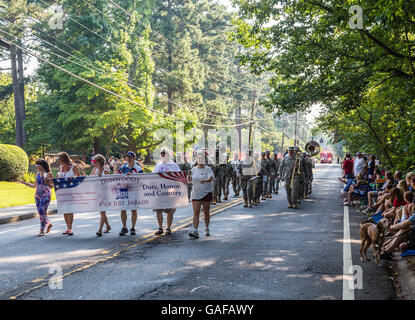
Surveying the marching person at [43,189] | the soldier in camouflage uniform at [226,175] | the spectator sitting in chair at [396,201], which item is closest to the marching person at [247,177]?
the soldier in camouflage uniform at [226,175]

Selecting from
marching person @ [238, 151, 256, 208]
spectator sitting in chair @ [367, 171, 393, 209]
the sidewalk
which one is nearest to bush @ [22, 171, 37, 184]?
the sidewalk

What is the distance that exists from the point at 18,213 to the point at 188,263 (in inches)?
373

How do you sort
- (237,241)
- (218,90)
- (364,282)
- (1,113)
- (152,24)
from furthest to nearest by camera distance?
(218,90) < (152,24) < (1,113) < (237,241) < (364,282)

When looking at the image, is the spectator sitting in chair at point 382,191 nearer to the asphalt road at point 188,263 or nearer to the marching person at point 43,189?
the asphalt road at point 188,263

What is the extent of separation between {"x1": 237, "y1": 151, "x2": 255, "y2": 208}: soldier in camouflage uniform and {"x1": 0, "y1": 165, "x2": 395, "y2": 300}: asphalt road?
4.07 metres

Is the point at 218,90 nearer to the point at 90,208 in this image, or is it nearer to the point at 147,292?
the point at 90,208

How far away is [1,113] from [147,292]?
51763 millimetres

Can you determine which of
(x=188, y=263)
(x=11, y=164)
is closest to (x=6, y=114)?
(x=11, y=164)

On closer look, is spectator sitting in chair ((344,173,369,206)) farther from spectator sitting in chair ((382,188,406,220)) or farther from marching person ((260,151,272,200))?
spectator sitting in chair ((382,188,406,220))

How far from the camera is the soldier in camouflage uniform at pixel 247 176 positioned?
53.0 feet

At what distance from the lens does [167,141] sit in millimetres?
36812

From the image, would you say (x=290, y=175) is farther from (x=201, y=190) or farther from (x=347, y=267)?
(x=347, y=267)

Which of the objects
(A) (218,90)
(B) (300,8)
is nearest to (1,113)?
(A) (218,90)
